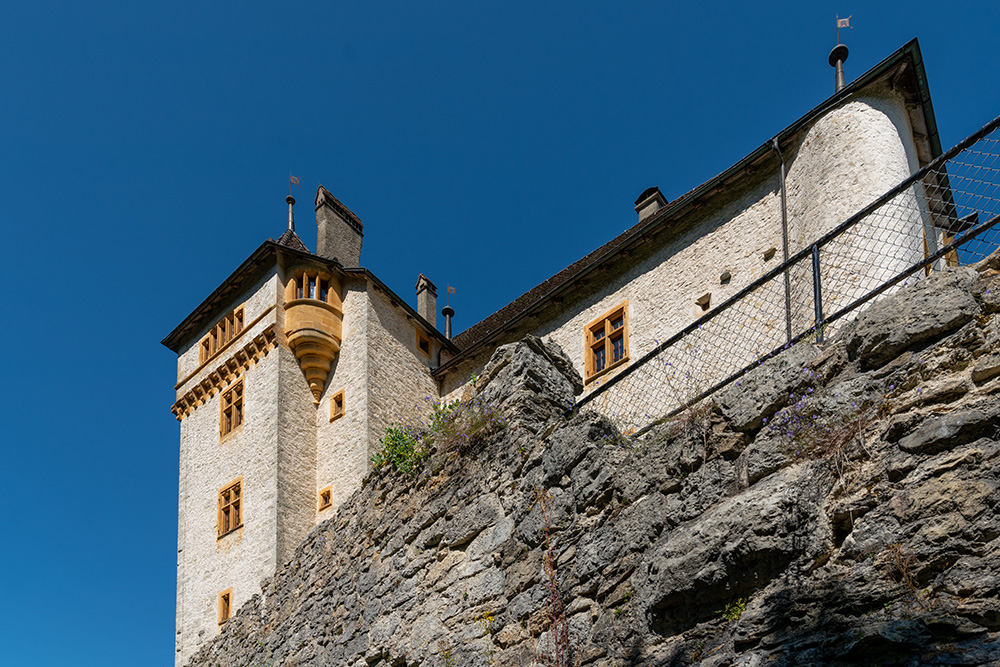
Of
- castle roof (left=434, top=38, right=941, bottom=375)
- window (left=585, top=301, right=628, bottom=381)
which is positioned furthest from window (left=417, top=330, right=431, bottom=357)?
window (left=585, top=301, right=628, bottom=381)

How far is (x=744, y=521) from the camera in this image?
17.1 ft

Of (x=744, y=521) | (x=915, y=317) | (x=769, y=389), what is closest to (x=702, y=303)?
(x=769, y=389)

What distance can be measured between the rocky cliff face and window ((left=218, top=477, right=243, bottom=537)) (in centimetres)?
1612

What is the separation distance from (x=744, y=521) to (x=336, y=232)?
23711mm

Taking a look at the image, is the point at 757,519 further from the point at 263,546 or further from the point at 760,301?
the point at 263,546

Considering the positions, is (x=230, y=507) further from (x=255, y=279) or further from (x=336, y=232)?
(x=336, y=232)

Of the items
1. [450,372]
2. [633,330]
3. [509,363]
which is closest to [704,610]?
[509,363]

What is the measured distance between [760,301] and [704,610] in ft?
37.8

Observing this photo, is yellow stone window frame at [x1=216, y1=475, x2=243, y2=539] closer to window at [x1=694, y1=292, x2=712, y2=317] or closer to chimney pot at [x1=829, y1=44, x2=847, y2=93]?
window at [x1=694, y1=292, x2=712, y2=317]

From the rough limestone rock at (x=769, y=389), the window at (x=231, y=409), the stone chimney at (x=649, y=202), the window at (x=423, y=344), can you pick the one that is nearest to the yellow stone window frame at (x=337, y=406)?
the window at (x=231, y=409)

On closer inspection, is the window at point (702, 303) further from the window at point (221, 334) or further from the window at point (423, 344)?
the window at point (221, 334)

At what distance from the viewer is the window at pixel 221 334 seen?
1047 inches

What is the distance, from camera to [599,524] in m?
6.57

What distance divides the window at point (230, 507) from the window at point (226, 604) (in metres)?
1.56
